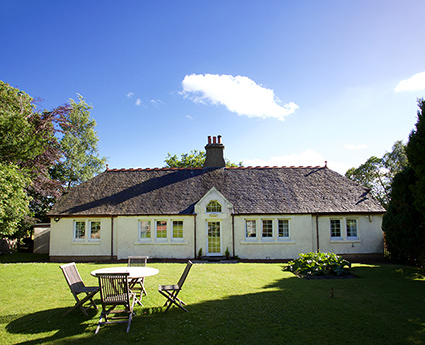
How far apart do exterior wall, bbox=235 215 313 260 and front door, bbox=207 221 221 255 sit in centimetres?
113

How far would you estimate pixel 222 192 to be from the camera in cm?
2069

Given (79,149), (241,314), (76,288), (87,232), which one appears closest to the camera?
(241,314)

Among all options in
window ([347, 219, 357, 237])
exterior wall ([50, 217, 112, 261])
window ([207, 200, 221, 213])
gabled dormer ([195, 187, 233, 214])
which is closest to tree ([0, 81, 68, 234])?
exterior wall ([50, 217, 112, 261])

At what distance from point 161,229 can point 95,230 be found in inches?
171

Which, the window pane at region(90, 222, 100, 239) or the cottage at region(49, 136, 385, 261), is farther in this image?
the window pane at region(90, 222, 100, 239)

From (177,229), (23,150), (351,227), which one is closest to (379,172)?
(351,227)

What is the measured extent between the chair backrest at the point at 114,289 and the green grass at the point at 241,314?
25.5 inches

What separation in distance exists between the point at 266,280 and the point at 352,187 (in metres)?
12.5

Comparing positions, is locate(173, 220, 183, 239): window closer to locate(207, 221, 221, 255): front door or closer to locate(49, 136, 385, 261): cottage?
locate(49, 136, 385, 261): cottage

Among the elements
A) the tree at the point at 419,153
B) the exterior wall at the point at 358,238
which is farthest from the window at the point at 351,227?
the tree at the point at 419,153

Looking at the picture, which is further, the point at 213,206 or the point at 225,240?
the point at 213,206

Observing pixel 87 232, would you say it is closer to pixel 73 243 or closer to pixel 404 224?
pixel 73 243

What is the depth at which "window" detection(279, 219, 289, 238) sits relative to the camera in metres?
19.1

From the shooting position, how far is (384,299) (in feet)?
30.6
